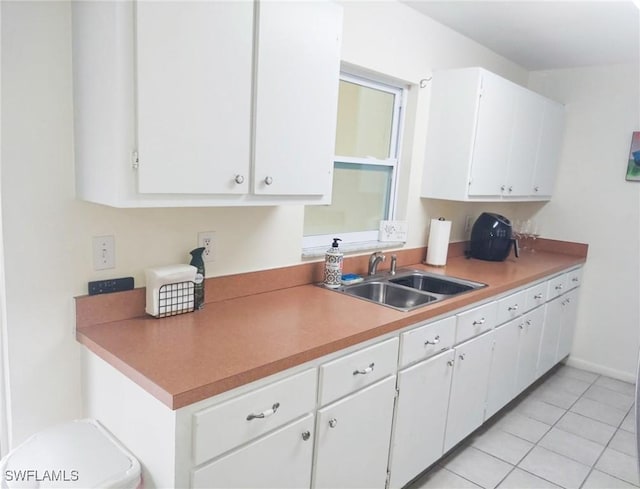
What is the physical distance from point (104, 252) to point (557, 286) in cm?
301

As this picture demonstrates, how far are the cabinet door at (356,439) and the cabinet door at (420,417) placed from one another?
0.08m

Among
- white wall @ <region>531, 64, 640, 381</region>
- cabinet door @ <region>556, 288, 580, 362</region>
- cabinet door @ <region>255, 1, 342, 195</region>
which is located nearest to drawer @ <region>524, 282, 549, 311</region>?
cabinet door @ <region>556, 288, 580, 362</region>

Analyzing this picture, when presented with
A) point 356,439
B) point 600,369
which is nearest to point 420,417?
point 356,439

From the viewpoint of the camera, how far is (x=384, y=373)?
182 centimetres

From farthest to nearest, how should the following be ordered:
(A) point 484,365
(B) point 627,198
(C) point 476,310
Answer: (B) point 627,198, (A) point 484,365, (C) point 476,310

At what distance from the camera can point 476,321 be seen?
2348mm

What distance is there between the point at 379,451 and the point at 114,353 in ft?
3.67

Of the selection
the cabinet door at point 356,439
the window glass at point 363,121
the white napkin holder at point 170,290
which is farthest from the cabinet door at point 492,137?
the white napkin holder at point 170,290

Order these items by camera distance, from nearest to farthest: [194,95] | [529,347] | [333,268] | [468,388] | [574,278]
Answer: [194,95] → [333,268] → [468,388] → [529,347] → [574,278]

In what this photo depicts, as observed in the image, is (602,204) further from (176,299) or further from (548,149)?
(176,299)

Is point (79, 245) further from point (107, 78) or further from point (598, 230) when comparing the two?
point (598, 230)

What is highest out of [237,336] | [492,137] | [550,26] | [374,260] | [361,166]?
[550,26]

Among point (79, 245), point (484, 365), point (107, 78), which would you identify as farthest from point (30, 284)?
point (484, 365)

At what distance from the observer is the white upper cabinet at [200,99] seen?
4.24 feet
